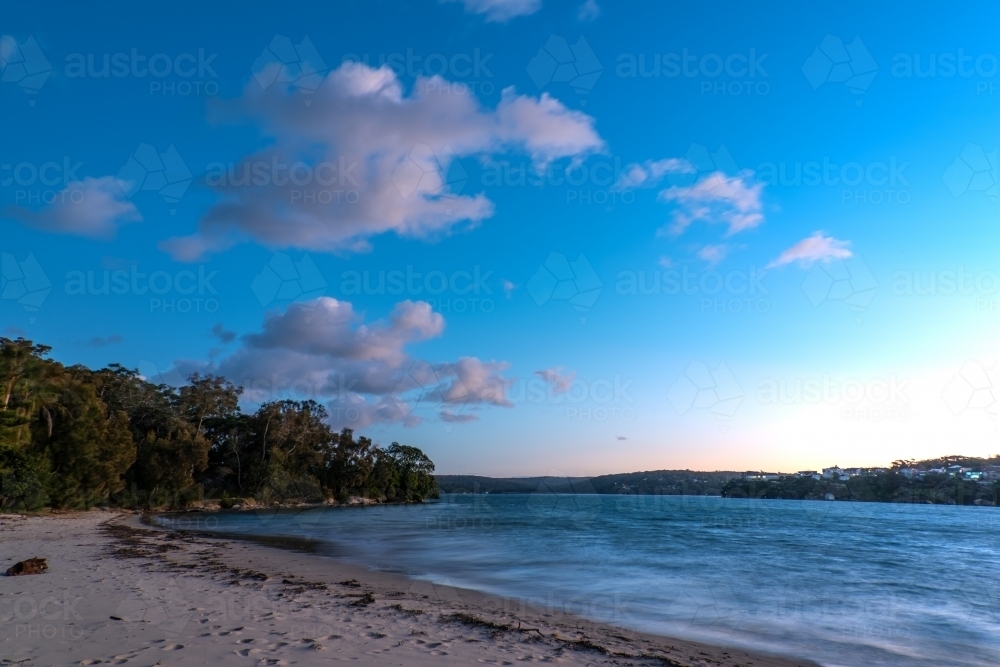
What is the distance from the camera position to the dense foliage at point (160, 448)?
34.5 metres

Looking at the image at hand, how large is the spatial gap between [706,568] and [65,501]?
40613 millimetres

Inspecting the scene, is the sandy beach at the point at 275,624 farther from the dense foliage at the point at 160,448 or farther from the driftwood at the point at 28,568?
the dense foliage at the point at 160,448

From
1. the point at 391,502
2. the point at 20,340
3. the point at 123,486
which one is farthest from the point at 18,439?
the point at 391,502

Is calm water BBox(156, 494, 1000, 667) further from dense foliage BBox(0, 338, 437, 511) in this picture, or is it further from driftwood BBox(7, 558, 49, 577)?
dense foliage BBox(0, 338, 437, 511)

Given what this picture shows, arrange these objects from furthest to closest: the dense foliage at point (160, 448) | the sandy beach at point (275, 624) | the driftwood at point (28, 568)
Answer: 1. the dense foliage at point (160, 448)
2. the driftwood at point (28, 568)
3. the sandy beach at point (275, 624)

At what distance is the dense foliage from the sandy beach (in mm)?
19338

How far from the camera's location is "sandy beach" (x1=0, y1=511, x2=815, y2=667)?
24.1 ft

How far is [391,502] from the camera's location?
382 ft

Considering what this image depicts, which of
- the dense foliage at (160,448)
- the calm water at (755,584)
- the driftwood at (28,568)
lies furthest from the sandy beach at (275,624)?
the dense foliage at (160,448)

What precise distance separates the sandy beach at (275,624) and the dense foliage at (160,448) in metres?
19.3

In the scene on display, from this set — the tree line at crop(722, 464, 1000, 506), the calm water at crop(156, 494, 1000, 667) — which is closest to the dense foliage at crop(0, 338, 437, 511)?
the calm water at crop(156, 494, 1000, 667)

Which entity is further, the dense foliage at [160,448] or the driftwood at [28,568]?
the dense foliage at [160,448]

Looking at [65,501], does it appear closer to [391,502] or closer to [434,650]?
[434,650]

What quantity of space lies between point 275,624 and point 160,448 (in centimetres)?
5800
